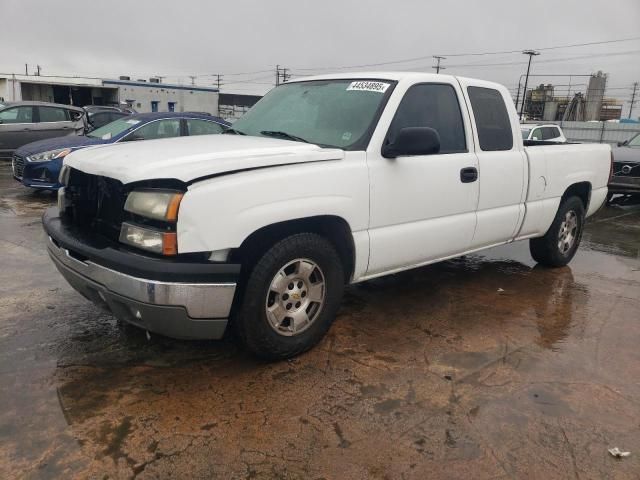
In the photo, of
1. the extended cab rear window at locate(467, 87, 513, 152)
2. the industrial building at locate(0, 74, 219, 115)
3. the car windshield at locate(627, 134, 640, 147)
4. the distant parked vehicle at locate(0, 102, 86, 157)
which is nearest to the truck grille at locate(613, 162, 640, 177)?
the car windshield at locate(627, 134, 640, 147)

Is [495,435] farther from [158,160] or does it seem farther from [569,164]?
[569,164]

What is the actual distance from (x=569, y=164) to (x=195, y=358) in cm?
430

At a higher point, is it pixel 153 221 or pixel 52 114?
pixel 52 114

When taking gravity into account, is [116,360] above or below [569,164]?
below

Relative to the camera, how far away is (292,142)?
3.69 m

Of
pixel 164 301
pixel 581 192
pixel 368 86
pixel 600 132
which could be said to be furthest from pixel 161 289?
pixel 600 132

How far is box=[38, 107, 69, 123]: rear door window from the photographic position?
1382 cm

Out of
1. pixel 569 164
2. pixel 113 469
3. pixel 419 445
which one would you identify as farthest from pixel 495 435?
pixel 569 164

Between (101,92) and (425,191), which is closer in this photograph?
(425,191)

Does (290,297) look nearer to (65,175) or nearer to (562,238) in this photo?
(65,175)

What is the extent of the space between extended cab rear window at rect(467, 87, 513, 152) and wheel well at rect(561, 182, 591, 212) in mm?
A: 1323

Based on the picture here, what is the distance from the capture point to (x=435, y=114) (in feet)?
13.8

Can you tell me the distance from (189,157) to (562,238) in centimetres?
451

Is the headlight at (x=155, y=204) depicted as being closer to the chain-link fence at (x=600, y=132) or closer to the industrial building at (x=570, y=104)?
the chain-link fence at (x=600, y=132)
